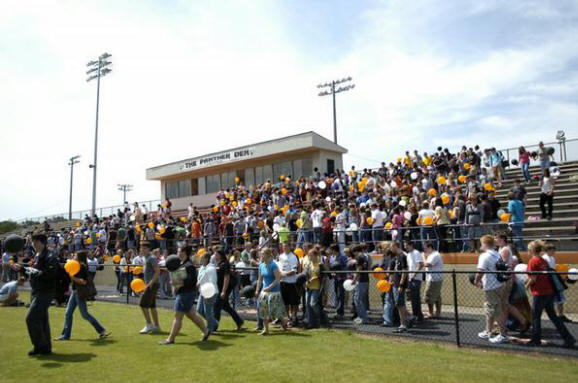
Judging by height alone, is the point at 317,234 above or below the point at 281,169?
below

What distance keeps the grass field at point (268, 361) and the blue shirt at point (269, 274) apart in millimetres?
920

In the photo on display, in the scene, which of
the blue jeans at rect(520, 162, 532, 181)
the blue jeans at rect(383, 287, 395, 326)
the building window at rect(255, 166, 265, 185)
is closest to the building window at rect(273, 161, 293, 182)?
the building window at rect(255, 166, 265, 185)

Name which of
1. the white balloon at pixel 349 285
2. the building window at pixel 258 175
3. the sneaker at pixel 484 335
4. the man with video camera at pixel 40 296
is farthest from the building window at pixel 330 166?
the man with video camera at pixel 40 296

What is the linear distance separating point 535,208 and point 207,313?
12556 mm

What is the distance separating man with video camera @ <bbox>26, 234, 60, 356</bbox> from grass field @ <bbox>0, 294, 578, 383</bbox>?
0.25 metres

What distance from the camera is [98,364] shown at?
22.3ft

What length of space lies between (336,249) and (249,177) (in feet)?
78.2

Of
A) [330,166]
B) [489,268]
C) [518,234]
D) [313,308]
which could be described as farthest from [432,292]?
[330,166]

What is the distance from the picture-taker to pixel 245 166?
3469cm

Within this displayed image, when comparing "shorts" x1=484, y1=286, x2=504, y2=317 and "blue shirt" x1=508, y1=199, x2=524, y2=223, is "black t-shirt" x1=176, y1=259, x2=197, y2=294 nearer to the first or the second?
"shorts" x1=484, y1=286, x2=504, y2=317

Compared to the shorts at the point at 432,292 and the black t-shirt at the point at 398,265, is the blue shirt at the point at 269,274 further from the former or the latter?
the shorts at the point at 432,292

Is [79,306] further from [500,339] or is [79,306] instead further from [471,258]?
[471,258]

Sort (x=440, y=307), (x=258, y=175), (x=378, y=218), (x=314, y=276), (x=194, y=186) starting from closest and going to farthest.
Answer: (x=314, y=276) < (x=440, y=307) < (x=378, y=218) < (x=258, y=175) < (x=194, y=186)

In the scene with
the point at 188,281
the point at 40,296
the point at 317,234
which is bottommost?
the point at 40,296
